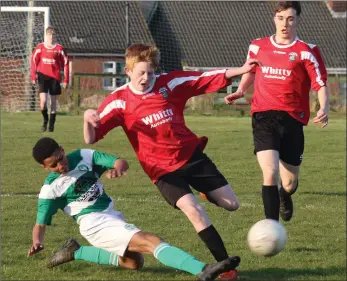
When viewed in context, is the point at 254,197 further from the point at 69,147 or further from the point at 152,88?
the point at 69,147

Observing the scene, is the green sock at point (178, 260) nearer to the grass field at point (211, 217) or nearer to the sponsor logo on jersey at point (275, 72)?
the grass field at point (211, 217)

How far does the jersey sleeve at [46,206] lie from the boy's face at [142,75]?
Result: 3.50 ft

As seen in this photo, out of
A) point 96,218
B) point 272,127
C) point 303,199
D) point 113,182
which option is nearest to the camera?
point 96,218

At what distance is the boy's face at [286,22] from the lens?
792cm

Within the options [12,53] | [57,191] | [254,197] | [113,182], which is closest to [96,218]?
[57,191]

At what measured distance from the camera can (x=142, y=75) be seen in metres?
6.62

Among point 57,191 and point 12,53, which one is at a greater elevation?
point 12,53

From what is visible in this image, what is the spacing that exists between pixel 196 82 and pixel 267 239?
140cm

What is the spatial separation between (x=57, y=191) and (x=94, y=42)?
3815cm

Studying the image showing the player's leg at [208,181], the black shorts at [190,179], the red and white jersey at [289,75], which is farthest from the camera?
the red and white jersey at [289,75]

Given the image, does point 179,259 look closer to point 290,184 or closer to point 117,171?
point 117,171

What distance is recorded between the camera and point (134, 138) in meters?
6.79

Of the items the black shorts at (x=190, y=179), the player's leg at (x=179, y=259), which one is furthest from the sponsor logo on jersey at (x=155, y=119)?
the player's leg at (x=179, y=259)

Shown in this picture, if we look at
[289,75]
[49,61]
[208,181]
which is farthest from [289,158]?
[49,61]
